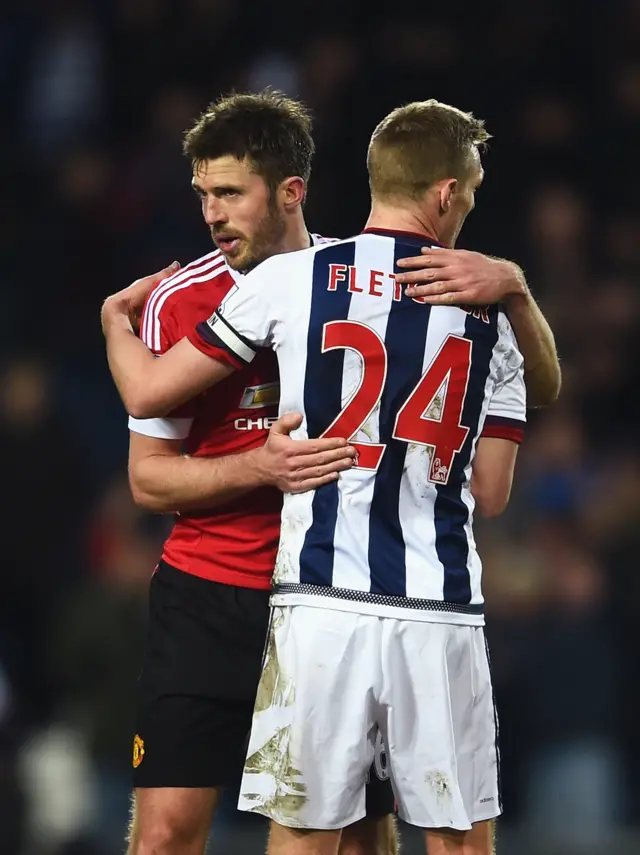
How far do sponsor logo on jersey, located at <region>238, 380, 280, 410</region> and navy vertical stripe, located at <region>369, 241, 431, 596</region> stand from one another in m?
0.44

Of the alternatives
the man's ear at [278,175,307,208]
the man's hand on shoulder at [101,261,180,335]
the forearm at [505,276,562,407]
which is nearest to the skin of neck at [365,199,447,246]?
the forearm at [505,276,562,407]

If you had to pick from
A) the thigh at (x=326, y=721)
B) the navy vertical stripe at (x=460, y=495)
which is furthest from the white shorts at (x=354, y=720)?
the navy vertical stripe at (x=460, y=495)

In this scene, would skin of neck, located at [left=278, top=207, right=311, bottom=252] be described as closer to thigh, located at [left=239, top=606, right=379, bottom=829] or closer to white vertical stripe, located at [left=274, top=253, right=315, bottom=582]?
white vertical stripe, located at [left=274, top=253, right=315, bottom=582]

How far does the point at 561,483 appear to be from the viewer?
21.7ft

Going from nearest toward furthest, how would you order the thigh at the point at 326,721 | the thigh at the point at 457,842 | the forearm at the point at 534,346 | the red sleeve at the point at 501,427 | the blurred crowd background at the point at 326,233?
1. the thigh at the point at 326,721
2. the thigh at the point at 457,842
3. the forearm at the point at 534,346
4. the red sleeve at the point at 501,427
5. the blurred crowd background at the point at 326,233

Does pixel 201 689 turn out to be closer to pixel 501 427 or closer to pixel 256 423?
pixel 256 423

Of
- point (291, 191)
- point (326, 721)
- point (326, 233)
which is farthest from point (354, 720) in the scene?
point (326, 233)

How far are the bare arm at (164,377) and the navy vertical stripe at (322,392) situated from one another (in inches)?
8.0

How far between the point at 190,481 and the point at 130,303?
1.52 feet

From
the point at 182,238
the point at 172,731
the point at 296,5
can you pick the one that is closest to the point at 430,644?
the point at 172,731

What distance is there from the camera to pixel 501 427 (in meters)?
3.28

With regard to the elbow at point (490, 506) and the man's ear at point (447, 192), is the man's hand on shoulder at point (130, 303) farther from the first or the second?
the elbow at point (490, 506)

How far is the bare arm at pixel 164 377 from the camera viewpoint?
3.01 metres

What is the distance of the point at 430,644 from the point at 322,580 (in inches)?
10.0
